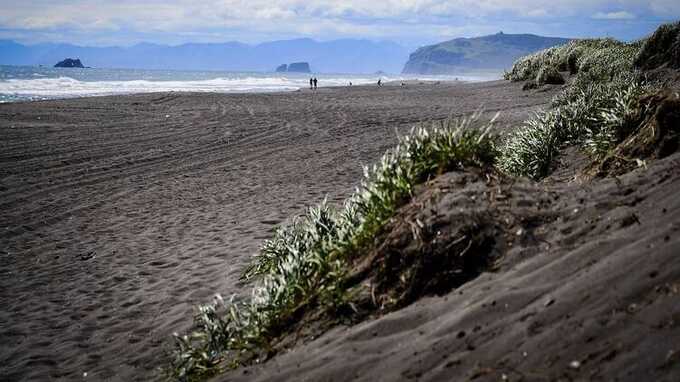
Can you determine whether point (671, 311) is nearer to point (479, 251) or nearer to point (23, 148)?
point (479, 251)

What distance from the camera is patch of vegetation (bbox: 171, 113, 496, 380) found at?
3.88 m

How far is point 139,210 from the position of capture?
10.5 m

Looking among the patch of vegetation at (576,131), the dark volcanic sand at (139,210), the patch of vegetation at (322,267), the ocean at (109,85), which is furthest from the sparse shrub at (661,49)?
the ocean at (109,85)

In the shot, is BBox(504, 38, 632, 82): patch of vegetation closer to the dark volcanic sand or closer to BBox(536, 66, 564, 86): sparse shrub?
BBox(536, 66, 564, 86): sparse shrub

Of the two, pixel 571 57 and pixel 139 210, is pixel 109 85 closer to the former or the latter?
pixel 571 57

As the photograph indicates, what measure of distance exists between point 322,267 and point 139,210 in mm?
7482

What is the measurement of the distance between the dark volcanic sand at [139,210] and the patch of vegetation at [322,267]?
0.87 metres

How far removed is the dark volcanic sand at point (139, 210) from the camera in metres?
5.55

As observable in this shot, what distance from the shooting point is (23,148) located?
16.2 m

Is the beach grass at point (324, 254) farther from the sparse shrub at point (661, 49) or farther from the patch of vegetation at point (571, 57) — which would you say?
the patch of vegetation at point (571, 57)

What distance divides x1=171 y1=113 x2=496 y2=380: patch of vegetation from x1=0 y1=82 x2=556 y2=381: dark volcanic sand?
87 cm

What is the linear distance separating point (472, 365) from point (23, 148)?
56.6ft

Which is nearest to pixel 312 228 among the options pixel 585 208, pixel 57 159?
pixel 585 208

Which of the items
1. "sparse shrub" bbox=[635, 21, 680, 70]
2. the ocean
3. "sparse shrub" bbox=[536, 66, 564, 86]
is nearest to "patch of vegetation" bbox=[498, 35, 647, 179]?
"sparse shrub" bbox=[635, 21, 680, 70]
